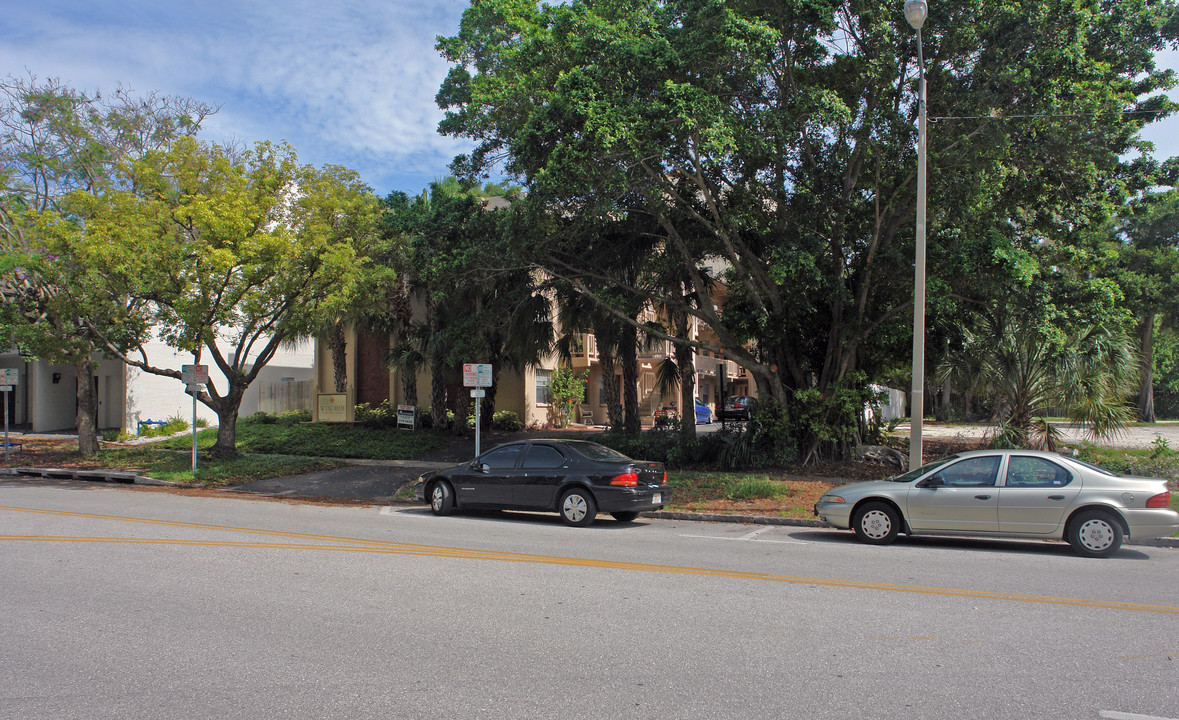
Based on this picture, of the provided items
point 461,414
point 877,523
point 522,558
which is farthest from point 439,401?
point 877,523

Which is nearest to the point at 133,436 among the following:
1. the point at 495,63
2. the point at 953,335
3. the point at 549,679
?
the point at 495,63

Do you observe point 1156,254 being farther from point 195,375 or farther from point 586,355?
point 195,375

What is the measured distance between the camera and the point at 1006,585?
26.2 feet

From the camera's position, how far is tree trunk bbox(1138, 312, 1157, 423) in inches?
1628

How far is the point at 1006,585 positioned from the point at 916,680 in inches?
144

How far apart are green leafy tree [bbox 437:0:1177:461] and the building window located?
49.5 feet

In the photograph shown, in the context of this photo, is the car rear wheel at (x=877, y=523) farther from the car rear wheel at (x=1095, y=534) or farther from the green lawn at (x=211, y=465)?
the green lawn at (x=211, y=465)

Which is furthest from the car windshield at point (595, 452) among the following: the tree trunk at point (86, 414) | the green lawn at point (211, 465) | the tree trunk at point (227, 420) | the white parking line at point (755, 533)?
the tree trunk at point (86, 414)

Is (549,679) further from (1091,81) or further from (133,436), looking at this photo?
(133,436)

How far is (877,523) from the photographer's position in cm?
1078

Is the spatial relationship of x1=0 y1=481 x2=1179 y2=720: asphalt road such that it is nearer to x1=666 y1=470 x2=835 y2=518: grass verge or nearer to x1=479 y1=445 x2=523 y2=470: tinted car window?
x1=479 y1=445 x2=523 y2=470: tinted car window

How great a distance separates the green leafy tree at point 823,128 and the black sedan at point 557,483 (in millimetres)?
5014

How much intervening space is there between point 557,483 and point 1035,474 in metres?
6.77

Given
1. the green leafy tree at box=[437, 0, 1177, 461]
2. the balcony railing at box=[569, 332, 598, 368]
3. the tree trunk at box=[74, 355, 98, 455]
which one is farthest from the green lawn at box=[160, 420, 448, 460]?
the balcony railing at box=[569, 332, 598, 368]
